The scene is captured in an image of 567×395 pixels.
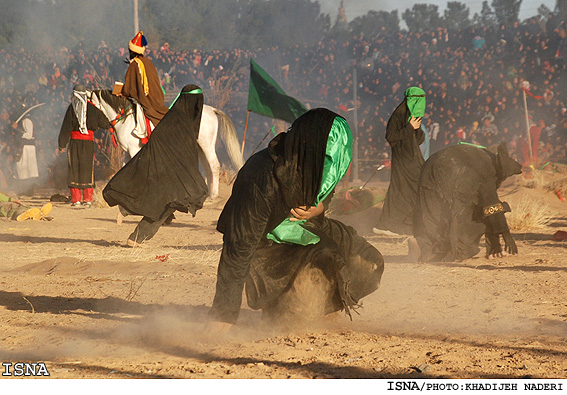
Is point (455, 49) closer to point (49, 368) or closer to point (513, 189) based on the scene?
point (513, 189)

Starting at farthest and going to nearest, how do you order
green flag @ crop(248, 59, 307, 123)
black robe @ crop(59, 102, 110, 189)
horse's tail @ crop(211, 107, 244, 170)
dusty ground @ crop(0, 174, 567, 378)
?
horse's tail @ crop(211, 107, 244, 170) → black robe @ crop(59, 102, 110, 189) → green flag @ crop(248, 59, 307, 123) → dusty ground @ crop(0, 174, 567, 378)

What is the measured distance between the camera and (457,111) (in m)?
21.5

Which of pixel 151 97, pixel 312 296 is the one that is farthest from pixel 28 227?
pixel 312 296

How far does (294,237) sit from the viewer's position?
402 cm

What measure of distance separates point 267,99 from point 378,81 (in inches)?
469

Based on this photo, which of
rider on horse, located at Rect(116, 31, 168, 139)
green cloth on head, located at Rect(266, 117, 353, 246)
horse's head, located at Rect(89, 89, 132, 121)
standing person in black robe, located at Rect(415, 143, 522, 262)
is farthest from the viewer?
horse's head, located at Rect(89, 89, 132, 121)

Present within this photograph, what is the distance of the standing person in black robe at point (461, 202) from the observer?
7004mm

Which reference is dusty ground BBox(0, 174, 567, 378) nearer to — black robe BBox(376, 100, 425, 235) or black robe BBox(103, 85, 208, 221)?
black robe BBox(103, 85, 208, 221)

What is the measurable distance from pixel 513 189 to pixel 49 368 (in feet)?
38.5

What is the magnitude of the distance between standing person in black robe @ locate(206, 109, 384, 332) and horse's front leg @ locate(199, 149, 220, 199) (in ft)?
30.4

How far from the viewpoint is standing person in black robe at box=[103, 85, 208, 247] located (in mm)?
7744

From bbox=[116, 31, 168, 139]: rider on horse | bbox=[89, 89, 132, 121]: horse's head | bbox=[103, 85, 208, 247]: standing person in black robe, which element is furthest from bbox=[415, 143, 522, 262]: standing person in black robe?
bbox=[89, 89, 132, 121]: horse's head

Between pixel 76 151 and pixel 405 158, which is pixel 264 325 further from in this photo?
pixel 76 151

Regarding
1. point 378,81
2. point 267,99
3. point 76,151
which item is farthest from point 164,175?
point 378,81
